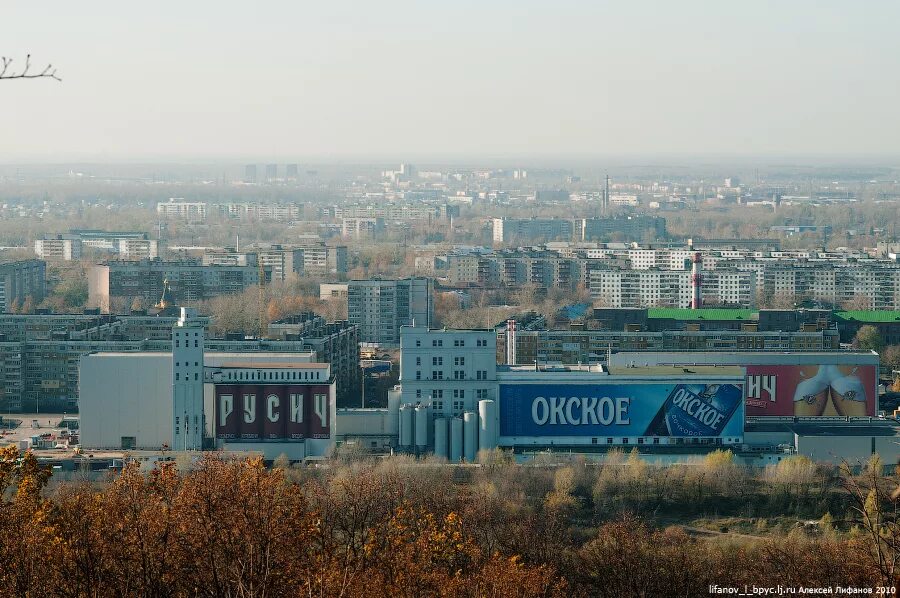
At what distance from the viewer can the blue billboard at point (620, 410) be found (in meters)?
19.0

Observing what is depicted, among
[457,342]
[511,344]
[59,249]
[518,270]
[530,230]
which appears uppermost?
[457,342]

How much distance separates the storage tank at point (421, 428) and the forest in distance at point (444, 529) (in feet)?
3.00

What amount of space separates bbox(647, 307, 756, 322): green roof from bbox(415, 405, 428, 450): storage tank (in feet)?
27.8

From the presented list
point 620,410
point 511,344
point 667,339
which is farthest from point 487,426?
point 667,339

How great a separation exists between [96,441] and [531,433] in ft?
15.5

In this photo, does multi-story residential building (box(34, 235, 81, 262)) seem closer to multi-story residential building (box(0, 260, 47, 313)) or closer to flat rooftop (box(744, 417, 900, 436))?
multi-story residential building (box(0, 260, 47, 313))

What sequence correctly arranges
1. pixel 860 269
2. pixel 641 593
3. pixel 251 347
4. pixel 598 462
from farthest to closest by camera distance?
pixel 860 269, pixel 251 347, pixel 598 462, pixel 641 593

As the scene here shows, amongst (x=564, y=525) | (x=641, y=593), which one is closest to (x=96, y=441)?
(x=564, y=525)

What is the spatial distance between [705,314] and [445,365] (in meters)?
8.59

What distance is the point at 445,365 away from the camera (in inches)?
752

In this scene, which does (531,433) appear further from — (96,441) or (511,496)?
(96,441)

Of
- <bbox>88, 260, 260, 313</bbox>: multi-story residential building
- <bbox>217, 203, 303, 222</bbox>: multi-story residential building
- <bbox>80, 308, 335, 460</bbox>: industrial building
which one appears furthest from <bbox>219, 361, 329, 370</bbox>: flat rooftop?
<bbox>217, 203, 303, 222</bbox>: multi-story residential building

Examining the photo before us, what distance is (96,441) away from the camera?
62.3 feet

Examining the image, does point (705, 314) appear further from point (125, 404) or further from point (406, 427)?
point (125, 404)
